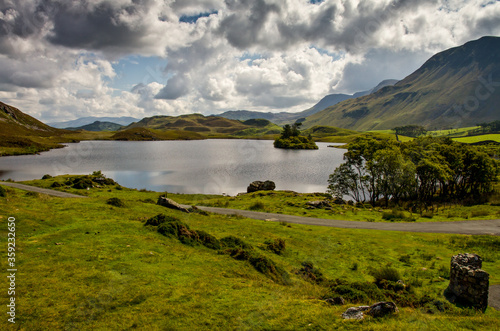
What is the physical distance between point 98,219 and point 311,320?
22.4 metres

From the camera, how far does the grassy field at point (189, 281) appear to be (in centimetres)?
1102

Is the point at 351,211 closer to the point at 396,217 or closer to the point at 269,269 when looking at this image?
the point at 396,217

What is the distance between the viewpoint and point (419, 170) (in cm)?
5934

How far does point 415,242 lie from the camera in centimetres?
3216

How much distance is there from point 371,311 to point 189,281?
30.9ft

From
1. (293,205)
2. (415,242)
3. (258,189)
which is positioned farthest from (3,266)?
(258,189)

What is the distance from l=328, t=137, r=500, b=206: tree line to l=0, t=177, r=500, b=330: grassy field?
31756 mm

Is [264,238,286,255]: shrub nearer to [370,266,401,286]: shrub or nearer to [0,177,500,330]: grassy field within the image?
[0,177,500,330]: grassy field

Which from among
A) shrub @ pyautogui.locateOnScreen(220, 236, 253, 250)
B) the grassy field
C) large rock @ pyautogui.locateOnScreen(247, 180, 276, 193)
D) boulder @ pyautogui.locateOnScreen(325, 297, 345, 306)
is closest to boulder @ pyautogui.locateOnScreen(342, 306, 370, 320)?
the grassy field

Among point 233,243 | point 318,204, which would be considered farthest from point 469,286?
point 318,204

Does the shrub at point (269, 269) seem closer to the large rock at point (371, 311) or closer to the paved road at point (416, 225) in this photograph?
the large rock at point (371, 311)

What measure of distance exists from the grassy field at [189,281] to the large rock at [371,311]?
0.39 meters

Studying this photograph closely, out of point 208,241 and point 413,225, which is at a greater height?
point 208,241

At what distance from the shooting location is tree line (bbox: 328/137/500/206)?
58.8m
